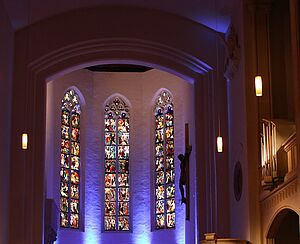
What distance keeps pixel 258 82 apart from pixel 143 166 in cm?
1219

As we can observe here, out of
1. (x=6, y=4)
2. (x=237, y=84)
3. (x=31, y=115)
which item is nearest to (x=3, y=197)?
(x=31, y=115)

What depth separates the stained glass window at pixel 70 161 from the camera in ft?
77.9

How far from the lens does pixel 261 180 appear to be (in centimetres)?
1521

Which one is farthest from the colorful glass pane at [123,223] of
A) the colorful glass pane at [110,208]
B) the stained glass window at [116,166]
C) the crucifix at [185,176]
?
the crucifix at [185,176]

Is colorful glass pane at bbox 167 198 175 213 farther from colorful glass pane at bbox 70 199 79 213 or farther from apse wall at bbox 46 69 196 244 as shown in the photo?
colorful glass pane at bbox 70 199 79 213

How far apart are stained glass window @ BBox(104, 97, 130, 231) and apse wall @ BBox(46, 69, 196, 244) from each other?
0.65 feet

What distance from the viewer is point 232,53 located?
16781 mm

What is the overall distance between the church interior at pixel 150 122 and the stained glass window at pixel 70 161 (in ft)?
0.16

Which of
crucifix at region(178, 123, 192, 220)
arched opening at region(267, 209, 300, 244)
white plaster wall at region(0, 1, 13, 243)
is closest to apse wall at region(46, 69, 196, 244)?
crucifix at region(178, 123, 192, 220)

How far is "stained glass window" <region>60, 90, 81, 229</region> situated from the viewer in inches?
935

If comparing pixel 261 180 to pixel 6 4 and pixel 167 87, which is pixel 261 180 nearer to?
pixel 6 4

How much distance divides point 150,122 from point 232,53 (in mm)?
8838

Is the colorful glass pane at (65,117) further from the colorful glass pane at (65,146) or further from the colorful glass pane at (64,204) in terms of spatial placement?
the colorful glass pane at (64,204)

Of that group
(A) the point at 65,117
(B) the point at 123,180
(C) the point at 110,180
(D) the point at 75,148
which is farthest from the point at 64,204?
(A) the point at 65,117
